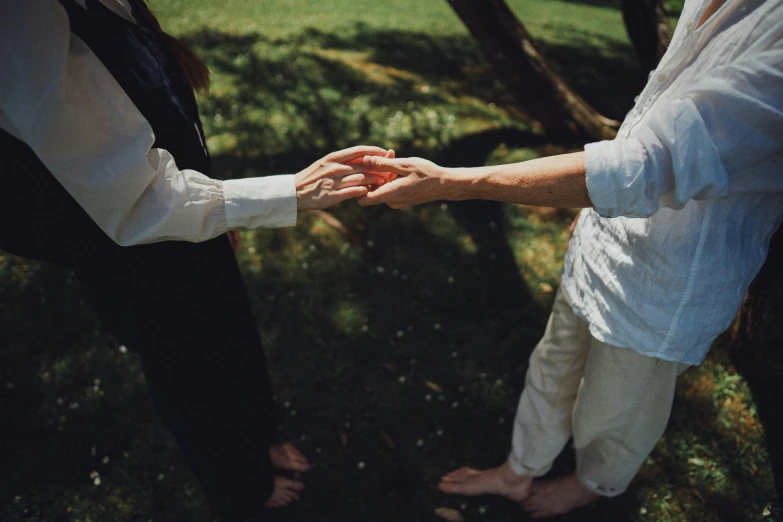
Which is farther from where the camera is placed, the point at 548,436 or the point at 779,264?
the point at 779,264

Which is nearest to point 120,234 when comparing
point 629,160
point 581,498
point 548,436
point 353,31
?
point 629,160

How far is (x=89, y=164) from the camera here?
1439mm

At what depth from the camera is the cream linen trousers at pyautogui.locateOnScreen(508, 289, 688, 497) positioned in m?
2.08

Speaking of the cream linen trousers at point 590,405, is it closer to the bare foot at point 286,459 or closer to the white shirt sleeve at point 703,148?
the white shirt sleeve at point 703,148

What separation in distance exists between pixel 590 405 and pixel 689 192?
1.13m

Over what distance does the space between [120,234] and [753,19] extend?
179 cm

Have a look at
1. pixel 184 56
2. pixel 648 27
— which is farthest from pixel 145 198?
pixel 648 27

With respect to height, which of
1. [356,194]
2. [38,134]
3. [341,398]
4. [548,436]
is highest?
[38,134]

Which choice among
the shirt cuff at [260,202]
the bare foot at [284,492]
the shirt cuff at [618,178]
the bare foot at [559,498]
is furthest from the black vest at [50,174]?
the bare foot at [559,498]

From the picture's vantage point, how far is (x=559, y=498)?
275cm

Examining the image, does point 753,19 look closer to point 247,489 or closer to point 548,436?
point 548,436

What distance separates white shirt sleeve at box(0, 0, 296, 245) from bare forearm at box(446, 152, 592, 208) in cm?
64

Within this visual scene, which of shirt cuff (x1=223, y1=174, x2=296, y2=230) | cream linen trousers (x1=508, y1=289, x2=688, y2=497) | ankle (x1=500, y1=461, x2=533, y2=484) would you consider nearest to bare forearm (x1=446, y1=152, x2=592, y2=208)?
shirt cuff (x1=223, y1=174, x2=296, y2=230)

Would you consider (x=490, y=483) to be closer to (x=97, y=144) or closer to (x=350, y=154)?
(x=350, y=154)
